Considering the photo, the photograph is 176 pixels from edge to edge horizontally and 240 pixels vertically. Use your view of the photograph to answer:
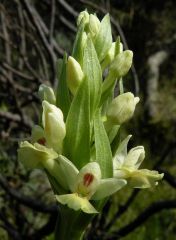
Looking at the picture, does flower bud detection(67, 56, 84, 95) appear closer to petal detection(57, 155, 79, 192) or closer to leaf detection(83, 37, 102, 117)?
leaf detection(83, 37, 102, 117)

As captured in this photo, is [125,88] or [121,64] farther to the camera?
[125,88]

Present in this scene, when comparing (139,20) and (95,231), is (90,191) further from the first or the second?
(139,20)

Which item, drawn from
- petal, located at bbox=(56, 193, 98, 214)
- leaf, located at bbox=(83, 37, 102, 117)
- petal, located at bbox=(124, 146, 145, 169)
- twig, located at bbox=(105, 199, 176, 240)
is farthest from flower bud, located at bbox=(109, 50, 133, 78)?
twig, located at bbox=(105, 199, 176, 240)

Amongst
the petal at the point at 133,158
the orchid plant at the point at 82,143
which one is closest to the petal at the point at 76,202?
the orchid plant at the point at 82,143

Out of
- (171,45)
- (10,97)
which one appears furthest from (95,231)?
(171,45)

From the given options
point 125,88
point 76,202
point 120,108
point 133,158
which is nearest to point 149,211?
point 133,158

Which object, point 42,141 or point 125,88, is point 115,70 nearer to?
point 42,141
